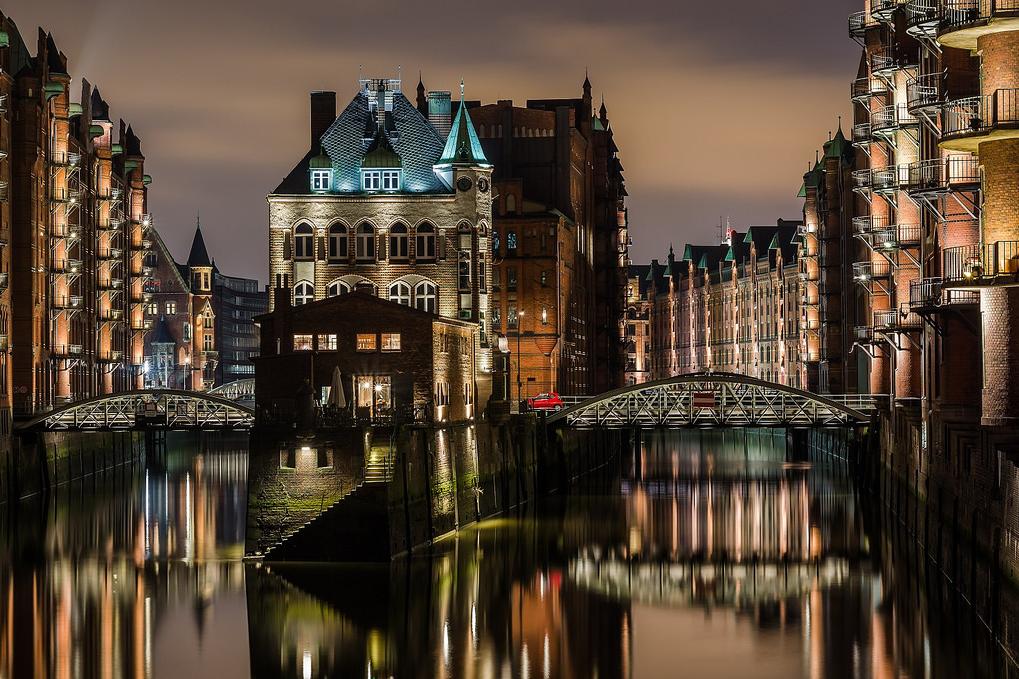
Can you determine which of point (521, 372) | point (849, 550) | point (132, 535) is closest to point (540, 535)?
point (849, 550)

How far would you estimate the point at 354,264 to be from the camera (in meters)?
86.9

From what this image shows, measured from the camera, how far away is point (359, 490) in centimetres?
5603

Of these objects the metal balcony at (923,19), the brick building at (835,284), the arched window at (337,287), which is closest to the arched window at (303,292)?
the arched window at (337,287)

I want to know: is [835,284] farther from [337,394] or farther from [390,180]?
[337,394]

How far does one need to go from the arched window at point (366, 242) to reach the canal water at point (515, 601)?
15638 mm

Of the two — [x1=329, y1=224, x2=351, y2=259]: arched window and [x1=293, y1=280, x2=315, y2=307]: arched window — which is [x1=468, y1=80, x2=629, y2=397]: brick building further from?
[x1=293, y1=280, x2=315, y2=307]: arched window

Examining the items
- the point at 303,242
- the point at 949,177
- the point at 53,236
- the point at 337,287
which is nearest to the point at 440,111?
the point at 303,242

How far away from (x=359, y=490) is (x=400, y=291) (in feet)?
104

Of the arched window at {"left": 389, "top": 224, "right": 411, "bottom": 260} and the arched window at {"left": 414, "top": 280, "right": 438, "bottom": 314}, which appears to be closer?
the arched window at {"left": 414, "top": 280, "right": 438, "bottom": 314}

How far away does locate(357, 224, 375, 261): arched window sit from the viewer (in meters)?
87.1

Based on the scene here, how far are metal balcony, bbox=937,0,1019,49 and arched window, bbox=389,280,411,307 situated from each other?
144 ft

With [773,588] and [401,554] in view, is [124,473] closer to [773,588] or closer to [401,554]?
[401,554]

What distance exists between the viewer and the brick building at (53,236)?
285ft

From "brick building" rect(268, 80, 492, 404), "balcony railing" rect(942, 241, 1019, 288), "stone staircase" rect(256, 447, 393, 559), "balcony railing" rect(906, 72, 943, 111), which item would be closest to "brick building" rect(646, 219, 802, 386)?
"brick building" rect(268, 80, 492, 404)
